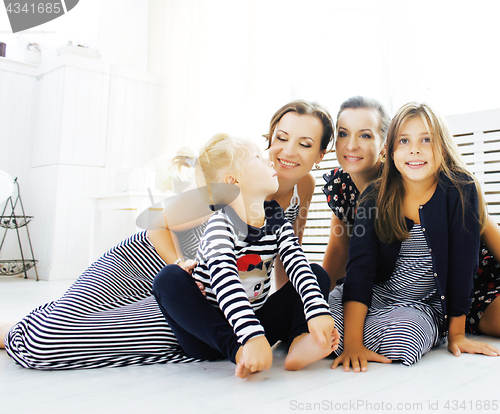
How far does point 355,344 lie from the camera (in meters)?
0.91

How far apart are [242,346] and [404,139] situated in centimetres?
67

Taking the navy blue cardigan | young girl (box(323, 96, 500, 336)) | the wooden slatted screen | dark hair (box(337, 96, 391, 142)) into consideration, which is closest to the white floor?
the navy blue cardigan

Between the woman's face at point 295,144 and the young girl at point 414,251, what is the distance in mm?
186

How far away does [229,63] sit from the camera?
8.45ft

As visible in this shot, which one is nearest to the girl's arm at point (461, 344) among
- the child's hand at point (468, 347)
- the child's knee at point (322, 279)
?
the child's hand at point (468, 347)

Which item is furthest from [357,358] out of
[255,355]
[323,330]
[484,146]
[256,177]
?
[484,146]

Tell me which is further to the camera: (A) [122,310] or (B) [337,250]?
(B) [337,250]

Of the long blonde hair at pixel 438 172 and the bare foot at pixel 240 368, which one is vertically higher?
the long blonde hair at pixel 438 172

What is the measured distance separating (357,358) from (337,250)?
1.95ft

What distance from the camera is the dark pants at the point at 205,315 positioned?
80 centimetres

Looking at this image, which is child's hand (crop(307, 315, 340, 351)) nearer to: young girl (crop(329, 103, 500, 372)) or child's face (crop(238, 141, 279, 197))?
young girl (crop(329, 103, 500, 372))

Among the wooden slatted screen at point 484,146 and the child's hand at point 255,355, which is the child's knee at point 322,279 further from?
the wooden slatted screen at point 484,146

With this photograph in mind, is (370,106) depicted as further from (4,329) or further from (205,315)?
(4,329)

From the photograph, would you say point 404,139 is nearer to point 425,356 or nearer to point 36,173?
point 425,356
